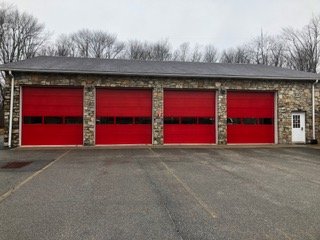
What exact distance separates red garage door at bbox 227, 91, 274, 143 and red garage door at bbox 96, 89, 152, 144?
472 centimetres

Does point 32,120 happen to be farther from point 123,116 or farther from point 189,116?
point 189,116

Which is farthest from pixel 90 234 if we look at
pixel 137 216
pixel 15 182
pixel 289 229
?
pixel 15 182

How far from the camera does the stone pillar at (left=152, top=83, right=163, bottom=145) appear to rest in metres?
16.3

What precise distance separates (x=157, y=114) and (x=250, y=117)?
548cm

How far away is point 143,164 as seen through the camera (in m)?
10.0

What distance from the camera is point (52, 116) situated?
51.7 feet

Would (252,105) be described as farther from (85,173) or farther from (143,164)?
(85,173)

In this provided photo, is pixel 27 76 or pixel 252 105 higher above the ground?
pixel 27 76

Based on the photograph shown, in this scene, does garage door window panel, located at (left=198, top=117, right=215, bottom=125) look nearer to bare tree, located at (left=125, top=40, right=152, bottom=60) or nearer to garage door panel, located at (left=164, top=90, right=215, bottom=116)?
garage door panel, located at (left=164, top=90, right=215, bottom=116)

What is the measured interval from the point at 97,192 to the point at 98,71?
34.4ft

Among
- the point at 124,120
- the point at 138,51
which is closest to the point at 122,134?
the point at 124,120

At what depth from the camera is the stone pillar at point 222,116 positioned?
1686 cm

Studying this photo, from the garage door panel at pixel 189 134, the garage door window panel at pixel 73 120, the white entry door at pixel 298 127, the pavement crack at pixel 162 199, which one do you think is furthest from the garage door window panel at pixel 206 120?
the pavement crack at pixel 162 199

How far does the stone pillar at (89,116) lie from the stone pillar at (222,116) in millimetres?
6882
